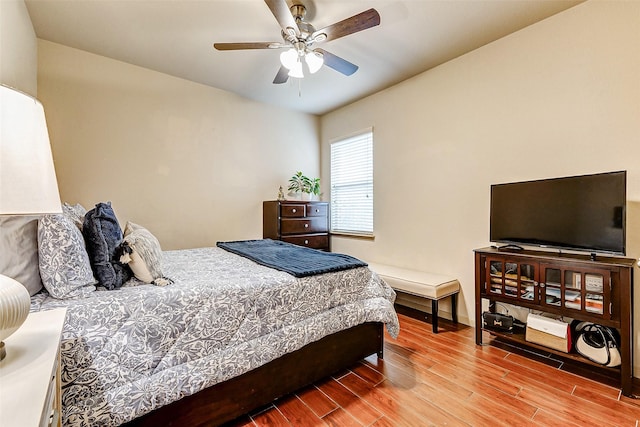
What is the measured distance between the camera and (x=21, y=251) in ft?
4.01

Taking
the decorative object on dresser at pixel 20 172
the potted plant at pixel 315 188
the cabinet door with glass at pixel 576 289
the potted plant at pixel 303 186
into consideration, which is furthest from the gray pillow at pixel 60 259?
the potted plant at pixel 315 188

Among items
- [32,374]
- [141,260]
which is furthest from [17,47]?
[32,374]

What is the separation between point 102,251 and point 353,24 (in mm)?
2007

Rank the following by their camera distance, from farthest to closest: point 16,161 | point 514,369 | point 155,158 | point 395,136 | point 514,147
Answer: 1. point 395,136
2. point 155,158
3. point 514,147
4. point 514,369
5. point 16,161

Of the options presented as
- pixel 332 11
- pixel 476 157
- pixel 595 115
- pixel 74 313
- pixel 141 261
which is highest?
pixel 332 11

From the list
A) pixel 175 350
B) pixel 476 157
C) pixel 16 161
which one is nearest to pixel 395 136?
pixel 476 157

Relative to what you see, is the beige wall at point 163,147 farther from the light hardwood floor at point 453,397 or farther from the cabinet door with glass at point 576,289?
the cabinet door with glass at point 576,289

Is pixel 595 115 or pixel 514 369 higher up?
A: pixel 595 115

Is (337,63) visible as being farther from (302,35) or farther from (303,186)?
(303,186)

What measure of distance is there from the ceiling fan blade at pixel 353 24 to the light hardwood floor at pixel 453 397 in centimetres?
236

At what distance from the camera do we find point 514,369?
208 centimetres

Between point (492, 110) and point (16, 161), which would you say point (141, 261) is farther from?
point (492, 110)

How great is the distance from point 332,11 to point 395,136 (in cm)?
168

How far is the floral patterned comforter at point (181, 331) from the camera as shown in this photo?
1160mm
